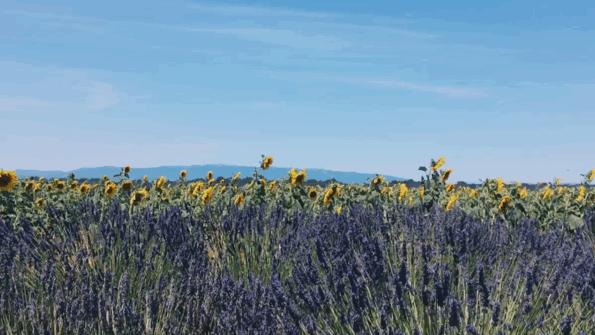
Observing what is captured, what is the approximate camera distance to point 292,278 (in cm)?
348

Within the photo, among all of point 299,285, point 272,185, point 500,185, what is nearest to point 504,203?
point 500,185

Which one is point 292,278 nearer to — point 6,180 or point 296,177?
point 296,177

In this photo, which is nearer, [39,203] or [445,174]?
[445,174]

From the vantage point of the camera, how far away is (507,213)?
7.88 metres

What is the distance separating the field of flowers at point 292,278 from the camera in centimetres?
270

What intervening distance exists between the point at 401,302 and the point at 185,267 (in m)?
1.57

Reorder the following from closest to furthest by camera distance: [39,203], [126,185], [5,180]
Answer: [5,180] < [39,203] < [126,185]

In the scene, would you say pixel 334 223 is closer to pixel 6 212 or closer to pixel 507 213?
pixel 507 213

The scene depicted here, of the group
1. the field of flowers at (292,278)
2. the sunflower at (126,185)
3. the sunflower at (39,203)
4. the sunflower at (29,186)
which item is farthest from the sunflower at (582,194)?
the sunflower at (29,186)

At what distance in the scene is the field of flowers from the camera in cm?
270

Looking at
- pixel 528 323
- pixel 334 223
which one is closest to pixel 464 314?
pixel 528 323

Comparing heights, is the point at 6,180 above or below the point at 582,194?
below

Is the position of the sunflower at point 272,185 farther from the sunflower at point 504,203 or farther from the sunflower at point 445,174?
the sunflower at point 504,203

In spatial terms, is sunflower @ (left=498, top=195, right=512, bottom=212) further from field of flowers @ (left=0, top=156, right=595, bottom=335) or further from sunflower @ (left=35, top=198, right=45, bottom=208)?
sunflower @ (left=35, top=198, right=45, bottom=208)
